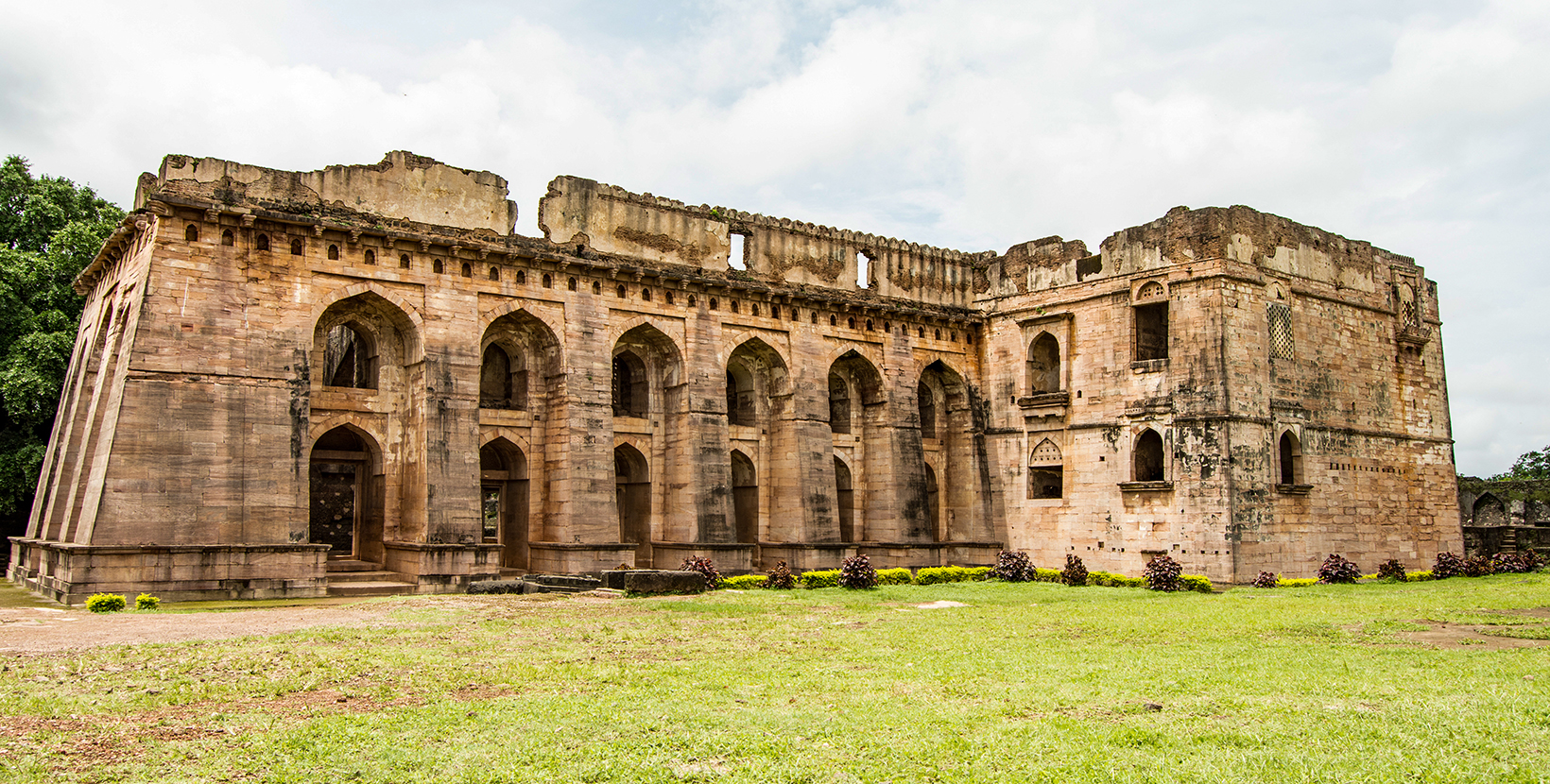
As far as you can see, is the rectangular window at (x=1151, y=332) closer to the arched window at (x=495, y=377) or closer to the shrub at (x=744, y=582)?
the shrub at (x=744, y=582)

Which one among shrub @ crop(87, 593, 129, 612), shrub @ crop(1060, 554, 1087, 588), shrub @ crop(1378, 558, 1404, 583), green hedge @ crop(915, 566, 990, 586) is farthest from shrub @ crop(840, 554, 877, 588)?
shrub @ crop(87, 593, 129, 612)

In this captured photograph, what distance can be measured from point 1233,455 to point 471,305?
1614 cm

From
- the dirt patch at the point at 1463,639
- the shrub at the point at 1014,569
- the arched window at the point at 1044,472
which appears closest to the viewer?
the dirt patch at the point at 1463,639

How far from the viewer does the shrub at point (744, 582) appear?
20.6m

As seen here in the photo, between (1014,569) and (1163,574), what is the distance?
3348 millimetres

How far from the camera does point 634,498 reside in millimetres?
25031

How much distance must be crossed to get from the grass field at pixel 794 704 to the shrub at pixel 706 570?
5554 mm

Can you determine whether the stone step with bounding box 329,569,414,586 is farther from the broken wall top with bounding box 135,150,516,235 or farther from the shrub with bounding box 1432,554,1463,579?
the shrub with bounding box 1432,554,1463,579

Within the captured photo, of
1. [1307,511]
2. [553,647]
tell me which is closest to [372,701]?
[553,647]

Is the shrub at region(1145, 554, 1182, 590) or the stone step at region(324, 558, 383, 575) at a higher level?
the stone step at region(324, 558, 383, 575)

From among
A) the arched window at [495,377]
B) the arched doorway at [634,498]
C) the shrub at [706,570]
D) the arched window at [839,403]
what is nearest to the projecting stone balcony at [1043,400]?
the arched window at [839,403]

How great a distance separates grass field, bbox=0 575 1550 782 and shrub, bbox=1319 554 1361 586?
8773 millimetres

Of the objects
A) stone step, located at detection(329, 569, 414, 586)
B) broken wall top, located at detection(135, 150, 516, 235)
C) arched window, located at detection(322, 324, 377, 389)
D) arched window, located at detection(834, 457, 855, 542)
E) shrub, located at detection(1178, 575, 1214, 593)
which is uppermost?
broken wall top, located at detection(135, 150, 516, 235)

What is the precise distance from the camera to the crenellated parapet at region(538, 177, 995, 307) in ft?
78.1
